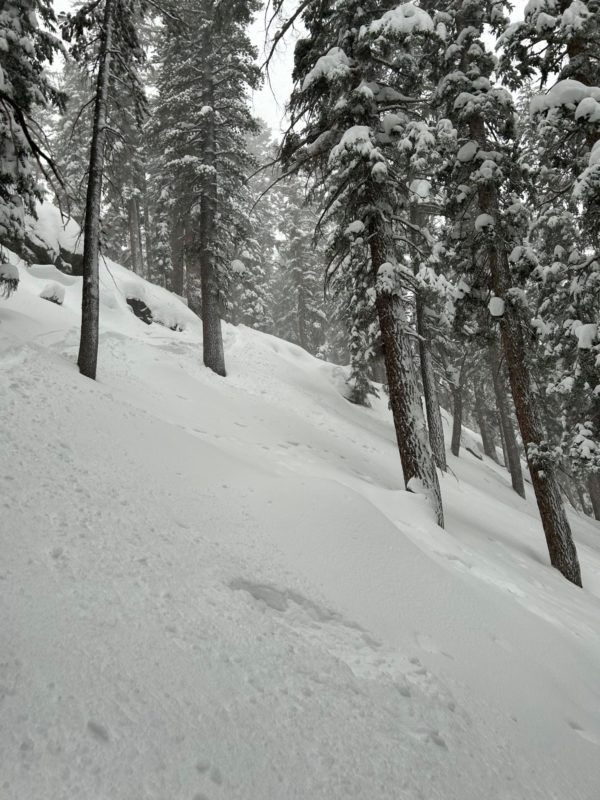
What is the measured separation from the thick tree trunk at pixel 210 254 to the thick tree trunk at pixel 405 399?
849 centimetres

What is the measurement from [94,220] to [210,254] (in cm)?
573

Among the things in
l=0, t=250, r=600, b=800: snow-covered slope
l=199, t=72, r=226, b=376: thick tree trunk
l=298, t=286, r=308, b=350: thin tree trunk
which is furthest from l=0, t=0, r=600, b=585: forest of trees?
l=298, t=286, r=308, b=350: thin tree trunk

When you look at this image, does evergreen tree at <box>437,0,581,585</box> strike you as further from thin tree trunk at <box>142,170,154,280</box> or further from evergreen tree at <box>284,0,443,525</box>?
thin tree trunk at <box>142,170,154,280</box>

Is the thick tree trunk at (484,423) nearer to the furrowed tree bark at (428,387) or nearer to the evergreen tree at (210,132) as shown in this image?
the furrowed tree bark at (428,387)

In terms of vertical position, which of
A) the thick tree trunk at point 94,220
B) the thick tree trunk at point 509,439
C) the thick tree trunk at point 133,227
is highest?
the thick tree trunk at point 133,227

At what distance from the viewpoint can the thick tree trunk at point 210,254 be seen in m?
14.8

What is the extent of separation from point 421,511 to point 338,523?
237 cm

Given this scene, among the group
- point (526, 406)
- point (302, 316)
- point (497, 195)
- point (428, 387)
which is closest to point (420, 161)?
point (497, 195)

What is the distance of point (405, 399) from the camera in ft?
25.5

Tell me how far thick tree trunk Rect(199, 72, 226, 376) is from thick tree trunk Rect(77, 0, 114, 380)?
5.23 meters

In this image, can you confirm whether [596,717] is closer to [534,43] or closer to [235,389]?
[534,43]

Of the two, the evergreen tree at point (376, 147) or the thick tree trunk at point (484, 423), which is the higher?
the evergreen tree at point (376, 147)

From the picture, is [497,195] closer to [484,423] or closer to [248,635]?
[248,635]

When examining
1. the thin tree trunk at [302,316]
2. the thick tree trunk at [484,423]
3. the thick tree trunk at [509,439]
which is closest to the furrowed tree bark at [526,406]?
the thick tree trunk at [509,439]
